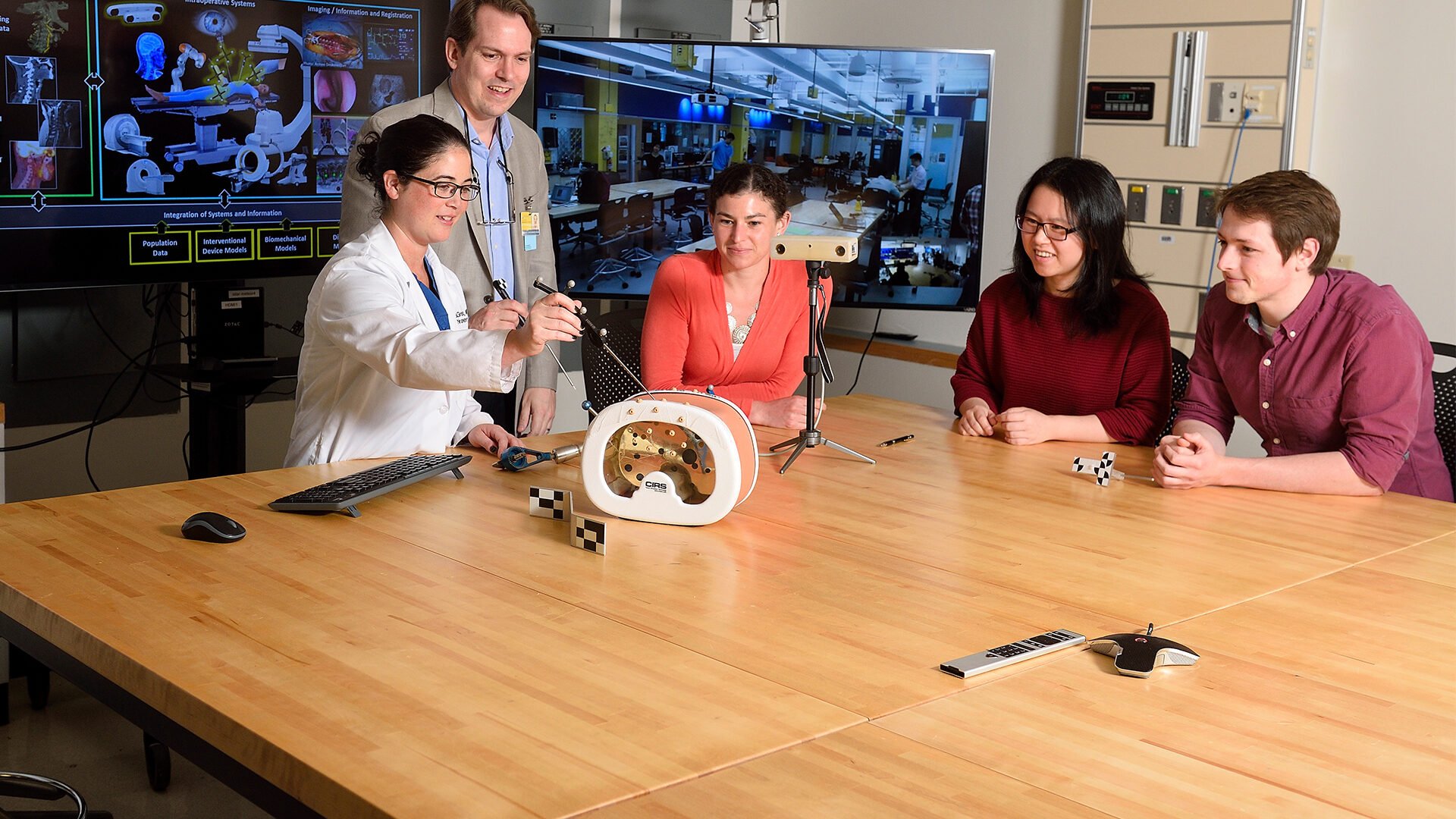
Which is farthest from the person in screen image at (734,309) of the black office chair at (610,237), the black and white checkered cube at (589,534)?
the black office chair at (610,237)

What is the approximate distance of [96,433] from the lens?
3670 mm

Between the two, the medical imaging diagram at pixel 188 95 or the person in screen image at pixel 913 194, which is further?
the person in screen image at pixel 913 194

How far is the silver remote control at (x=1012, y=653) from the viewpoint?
4.42ft

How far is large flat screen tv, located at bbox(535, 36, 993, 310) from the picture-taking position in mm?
4379

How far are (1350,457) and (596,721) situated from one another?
1.58m

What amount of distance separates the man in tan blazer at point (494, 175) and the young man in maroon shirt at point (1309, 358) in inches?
59.5

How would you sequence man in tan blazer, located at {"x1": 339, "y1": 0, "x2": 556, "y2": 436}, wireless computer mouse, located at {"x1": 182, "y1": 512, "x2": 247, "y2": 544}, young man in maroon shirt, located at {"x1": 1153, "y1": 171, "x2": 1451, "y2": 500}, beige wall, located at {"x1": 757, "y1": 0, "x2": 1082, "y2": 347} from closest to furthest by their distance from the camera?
wireless computer mouse, located at {"x1": 182, "y1": 512, "x2": 247, "y2": 544}
young man in maroon shirt, located at {"x1": 1153, "y1": 171, "x2": 1451, "y2": 500}
man in tan blazer, located at {"x1": 339, "y1": 0, "x2": 556, "y2": 436}
beige wall, located at {"x1": 757, "y1": 0, "x2": 1082, "y2": 347}

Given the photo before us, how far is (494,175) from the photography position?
311 centimetres

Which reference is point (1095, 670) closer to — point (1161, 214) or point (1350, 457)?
point (1350, 457)

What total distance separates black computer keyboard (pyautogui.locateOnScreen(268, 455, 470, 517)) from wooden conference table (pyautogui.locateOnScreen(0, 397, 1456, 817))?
3cm

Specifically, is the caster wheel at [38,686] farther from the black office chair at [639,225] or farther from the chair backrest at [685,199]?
the chair backrest at [685,199]

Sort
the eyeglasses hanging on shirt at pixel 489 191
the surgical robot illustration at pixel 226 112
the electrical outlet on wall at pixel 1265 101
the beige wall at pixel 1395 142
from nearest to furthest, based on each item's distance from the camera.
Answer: the eyeglasses hanging on shirt at pixel 489 191
the surgical robot illustration at pixel 226 112
the beige wall at pixel 1395 142
the electrical outlet on wall at pixel 1265 101

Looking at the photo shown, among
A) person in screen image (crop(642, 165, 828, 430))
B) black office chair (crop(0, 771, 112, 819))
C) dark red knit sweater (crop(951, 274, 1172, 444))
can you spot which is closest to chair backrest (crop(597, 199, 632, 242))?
person in screen image (crop(642, 165, 828, 430))

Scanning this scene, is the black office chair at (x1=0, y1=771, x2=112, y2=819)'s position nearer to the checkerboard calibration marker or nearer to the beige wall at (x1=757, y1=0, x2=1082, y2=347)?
the checkerboard calibration marker
